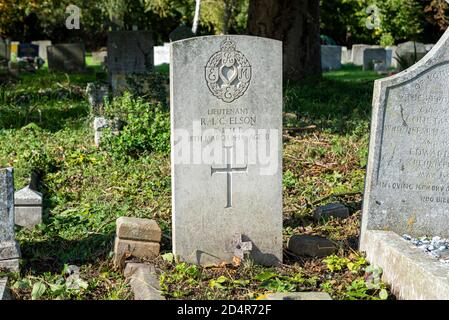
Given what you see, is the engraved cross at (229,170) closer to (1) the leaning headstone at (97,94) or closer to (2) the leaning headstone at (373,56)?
(1) the leaning headstone at (97,94)

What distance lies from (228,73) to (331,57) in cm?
2310

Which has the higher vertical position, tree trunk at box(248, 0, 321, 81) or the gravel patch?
tree trunk at box(248, 0, 321, 81)

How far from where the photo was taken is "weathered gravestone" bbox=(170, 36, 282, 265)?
18.9ft

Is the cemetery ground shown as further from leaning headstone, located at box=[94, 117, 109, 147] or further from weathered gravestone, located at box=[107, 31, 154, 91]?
weathered gravestone, located at box=[107, 31, 154, 91]

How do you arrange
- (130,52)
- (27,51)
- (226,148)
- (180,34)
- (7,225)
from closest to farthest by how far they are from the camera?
1. (7,225)
2. (226,148)
3. (180,34)
4. (130,52)
5. (27,51)

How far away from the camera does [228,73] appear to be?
227 inches

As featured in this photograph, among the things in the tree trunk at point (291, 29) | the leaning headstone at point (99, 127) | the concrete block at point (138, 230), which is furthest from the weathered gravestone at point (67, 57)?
the concrete block at point (138, 230)

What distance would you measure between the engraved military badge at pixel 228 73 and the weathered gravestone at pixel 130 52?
399 inches

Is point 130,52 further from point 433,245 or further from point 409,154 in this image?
point 433,245

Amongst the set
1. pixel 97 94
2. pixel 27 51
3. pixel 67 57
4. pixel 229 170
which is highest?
pixel 27 51

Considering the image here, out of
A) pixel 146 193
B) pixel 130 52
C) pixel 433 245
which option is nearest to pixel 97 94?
pixel 130 52

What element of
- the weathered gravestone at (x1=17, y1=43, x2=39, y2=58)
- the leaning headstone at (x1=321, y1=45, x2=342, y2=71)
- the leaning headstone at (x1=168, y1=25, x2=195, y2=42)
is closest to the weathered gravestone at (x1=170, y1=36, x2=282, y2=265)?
the leaning headstone at (x1=168, y1=25, x2=195, y2=42)

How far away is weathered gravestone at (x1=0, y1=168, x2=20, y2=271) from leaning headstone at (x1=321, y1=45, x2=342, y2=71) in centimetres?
2297

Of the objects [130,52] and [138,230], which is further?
[130,52]
